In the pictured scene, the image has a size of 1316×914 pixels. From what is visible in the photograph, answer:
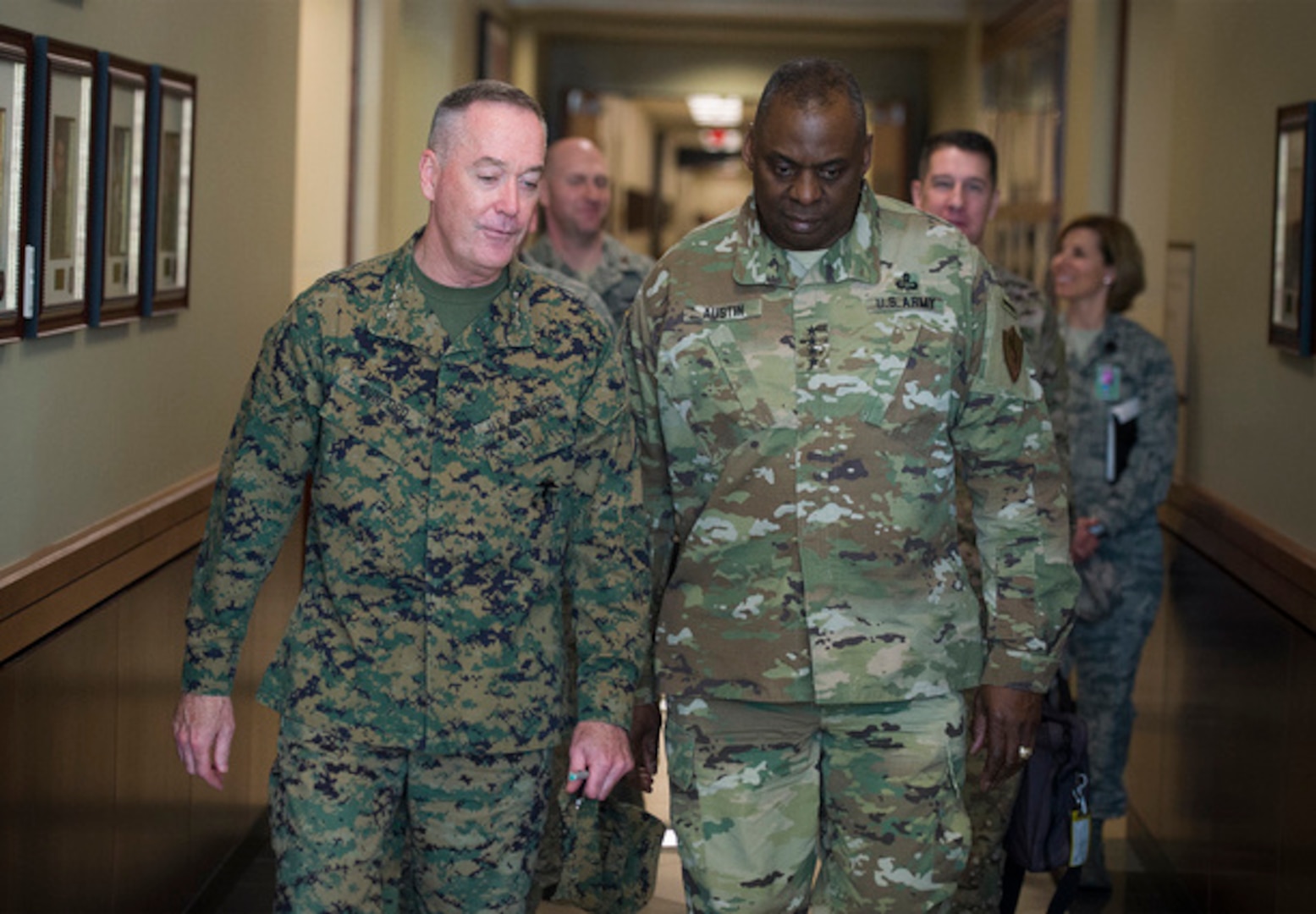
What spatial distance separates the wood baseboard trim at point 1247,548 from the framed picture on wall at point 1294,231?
1.52 ft

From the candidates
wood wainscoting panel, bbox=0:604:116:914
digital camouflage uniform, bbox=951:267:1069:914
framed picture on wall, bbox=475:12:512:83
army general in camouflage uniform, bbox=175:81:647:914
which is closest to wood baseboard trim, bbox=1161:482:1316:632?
digital camouflage uniform, bbox=951:267:1069:914

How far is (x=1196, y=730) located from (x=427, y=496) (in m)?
3.22

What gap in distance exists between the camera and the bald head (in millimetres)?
6375

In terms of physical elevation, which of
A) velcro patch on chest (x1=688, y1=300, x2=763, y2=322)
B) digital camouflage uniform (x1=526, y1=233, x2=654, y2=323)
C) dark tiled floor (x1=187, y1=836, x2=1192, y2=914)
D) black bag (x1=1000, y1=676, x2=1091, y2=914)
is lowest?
dark tiled floor (x1=187, y1=836, x2=1192, y2=914)

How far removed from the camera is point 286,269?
20.3ft

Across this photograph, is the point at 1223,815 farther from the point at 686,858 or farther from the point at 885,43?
the point at 885,43

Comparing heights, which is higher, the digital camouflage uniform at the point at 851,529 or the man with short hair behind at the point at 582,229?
the man with short hair behind at the point at 582,229

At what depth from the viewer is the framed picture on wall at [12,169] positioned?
10.5ft

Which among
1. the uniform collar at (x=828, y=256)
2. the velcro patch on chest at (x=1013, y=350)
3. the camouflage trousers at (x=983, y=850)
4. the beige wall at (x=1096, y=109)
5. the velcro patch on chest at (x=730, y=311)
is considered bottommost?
A: the camouflage trousers at (x=983, y=850)

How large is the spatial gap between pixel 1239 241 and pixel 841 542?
2.73 m

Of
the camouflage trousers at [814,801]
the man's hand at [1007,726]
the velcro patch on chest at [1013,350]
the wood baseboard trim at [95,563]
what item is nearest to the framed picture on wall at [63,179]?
the wood baseboard trim at [95,563]

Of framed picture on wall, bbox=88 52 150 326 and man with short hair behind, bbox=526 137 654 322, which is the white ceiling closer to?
man with short hair behind, bbox=526 137 654 322

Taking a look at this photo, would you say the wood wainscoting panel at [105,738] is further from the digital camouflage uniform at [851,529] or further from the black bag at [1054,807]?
the black bag at [1054,807]

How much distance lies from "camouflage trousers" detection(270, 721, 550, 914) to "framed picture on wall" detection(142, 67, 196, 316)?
1.69 meters
